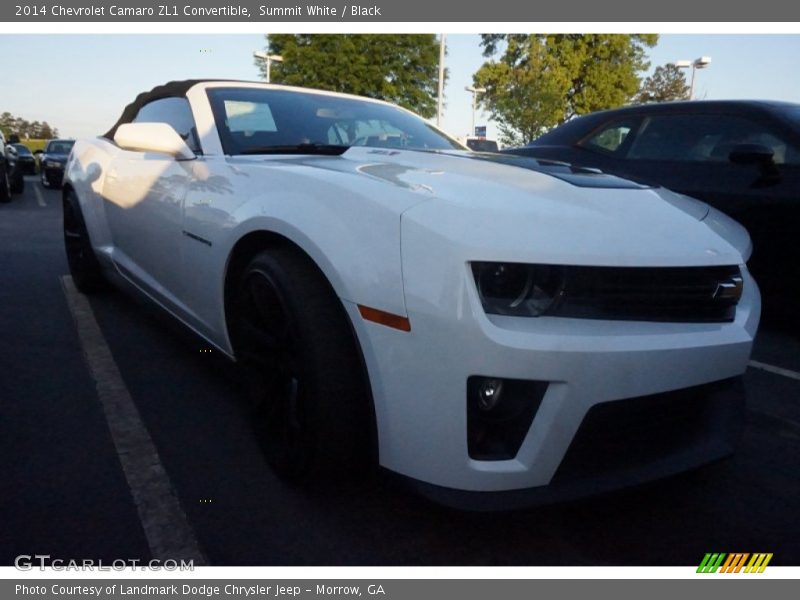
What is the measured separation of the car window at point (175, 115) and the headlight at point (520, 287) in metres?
1.67

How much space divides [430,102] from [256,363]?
1120 inches

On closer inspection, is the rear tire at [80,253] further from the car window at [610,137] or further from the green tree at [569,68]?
the green tree at [569,68]

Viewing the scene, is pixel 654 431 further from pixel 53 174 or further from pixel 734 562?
pixel 53 174

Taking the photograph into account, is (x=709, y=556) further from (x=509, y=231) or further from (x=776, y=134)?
(x=776, y=134)

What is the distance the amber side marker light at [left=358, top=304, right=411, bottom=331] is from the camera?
1.53m

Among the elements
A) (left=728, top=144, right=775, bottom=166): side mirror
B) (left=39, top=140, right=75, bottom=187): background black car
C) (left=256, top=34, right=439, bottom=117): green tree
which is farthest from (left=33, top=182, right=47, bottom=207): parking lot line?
(left=256, top=34, right=439, bottom=117): green tree

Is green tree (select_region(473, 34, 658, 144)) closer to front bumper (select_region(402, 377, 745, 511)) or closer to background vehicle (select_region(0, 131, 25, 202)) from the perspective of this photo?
background vehicle (select_region(0, 131, 25, 202))

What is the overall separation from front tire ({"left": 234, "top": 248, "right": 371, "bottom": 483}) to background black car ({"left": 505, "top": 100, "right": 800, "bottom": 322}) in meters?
2.36

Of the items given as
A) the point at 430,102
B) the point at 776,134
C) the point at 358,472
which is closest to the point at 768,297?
the point at 776,134

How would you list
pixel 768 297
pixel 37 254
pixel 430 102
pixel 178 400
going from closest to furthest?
1. pixel 178 400
2. pixel 768 297
3. pixel 37 254
4. pixel 430 102

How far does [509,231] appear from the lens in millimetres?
1528

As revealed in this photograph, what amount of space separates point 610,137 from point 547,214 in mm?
3388

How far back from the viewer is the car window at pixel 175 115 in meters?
2.79

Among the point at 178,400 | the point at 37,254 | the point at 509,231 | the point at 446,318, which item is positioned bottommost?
the point at 37,254
